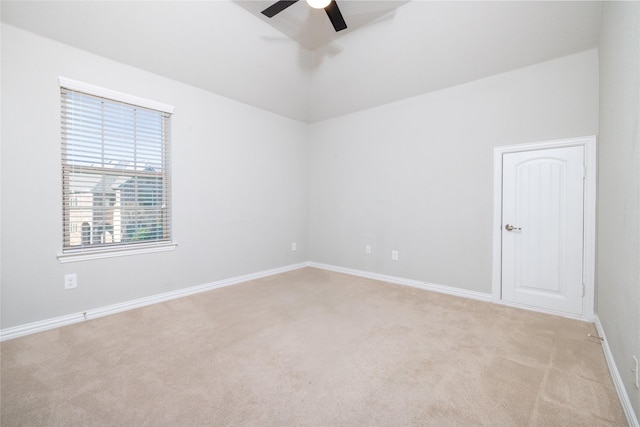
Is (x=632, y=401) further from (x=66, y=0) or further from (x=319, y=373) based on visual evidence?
(x=66, y=0)

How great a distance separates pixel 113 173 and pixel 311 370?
2750mm

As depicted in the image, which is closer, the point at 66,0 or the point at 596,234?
the point at 66,0

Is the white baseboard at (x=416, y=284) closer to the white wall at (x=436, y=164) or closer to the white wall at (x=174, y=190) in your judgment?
the white wall at (x=436, y=164)

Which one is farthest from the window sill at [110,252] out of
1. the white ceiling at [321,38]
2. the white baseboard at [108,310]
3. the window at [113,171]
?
the white ceiling at [321,38]

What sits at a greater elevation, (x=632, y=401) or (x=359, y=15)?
(x=359, y=15)

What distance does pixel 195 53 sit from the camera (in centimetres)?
300

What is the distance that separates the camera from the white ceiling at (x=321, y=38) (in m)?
2.41

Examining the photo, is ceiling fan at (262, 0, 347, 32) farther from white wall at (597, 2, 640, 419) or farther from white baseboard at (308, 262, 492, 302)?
white baseboard at (308, 262, 492, 302)

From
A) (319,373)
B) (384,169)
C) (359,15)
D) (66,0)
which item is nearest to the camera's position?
(319,373)

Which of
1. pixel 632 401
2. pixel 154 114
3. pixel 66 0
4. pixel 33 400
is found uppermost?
pixel 66 0

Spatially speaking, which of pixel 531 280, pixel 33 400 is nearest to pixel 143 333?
A: pixel 33 400

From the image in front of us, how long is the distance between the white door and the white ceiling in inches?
42.3

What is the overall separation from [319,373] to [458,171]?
9.22 feet

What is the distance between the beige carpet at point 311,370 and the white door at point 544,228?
28cm
